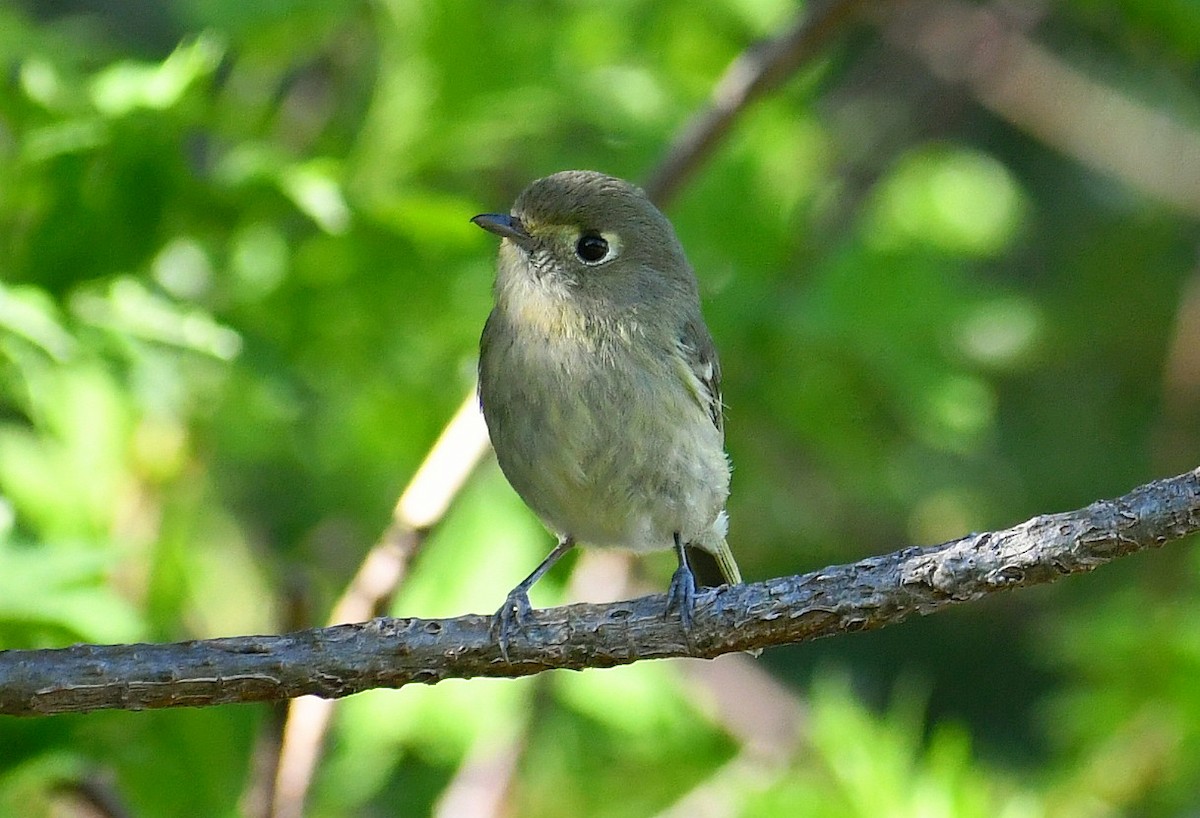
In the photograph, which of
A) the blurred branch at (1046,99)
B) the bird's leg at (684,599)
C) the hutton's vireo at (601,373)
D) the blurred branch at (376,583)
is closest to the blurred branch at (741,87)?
the hutton's vireo at (601,373)

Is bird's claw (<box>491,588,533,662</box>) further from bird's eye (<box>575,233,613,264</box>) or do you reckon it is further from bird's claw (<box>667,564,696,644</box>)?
bird's eye (<box>575,233,613,264</box>)

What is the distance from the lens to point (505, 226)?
3.56 metres

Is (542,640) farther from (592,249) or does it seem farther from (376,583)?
(592,249)

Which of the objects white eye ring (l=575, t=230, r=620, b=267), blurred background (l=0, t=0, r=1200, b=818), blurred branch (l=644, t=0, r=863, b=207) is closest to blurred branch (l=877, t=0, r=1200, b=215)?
blurred background (l=0, t=0, r=1200, b=818)

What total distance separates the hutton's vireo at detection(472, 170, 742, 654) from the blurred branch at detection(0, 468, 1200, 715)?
0.65 m

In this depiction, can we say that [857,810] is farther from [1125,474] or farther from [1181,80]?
[1181,80]

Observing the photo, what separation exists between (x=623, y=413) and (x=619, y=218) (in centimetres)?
52

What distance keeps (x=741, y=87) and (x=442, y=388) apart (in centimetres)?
123

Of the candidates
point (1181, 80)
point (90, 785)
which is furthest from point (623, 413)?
point (1181, 80)

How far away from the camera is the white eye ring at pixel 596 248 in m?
3.65

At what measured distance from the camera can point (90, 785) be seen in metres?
2.87

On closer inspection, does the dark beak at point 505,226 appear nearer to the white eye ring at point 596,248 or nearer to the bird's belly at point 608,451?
the white eye ring at point 596,248

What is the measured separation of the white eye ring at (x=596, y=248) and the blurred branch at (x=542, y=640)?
47.3 inches

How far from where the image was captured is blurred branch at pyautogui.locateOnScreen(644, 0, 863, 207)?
12.0 feet
